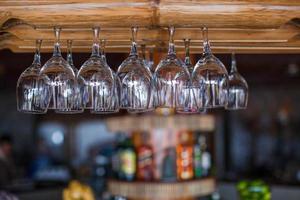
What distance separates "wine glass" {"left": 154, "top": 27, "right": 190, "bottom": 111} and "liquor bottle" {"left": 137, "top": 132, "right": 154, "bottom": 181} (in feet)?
6.47

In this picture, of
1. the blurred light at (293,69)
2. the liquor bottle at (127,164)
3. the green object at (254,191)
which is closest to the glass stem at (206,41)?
the green object at (254,191)

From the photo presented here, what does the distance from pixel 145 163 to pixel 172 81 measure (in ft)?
6.75

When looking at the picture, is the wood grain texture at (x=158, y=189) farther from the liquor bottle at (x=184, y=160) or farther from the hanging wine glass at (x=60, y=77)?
the hanging wine glass at (x=60, y=77)

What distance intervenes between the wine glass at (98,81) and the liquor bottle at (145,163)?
199 centimetres

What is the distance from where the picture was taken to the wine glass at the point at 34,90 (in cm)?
178

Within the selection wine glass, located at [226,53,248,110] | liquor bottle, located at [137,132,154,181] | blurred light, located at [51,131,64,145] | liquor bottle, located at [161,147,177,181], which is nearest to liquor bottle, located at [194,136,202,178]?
liquor bottle, located at [161,147,177,181]

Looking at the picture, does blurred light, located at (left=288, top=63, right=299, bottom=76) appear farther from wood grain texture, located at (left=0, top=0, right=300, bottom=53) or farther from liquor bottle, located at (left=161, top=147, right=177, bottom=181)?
wood grain texture, located at (left=0, top=0, right=300, bottom=53)

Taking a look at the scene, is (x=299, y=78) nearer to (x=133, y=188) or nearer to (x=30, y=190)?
(x=30, y=190)

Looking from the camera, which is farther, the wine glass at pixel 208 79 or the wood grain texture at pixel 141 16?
the wine glass at pixel 208 79

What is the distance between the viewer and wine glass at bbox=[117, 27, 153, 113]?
69.7 inches

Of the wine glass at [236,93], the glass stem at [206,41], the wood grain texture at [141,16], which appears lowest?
the wine glass at [236,93]

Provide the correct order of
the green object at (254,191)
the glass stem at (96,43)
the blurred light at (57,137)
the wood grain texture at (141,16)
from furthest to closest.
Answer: the blurred light at (57,137) < the green object at (254,191) < the glass stem at (96,43) < the wood grain texture at (141,16)

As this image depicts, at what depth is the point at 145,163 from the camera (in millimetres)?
3775

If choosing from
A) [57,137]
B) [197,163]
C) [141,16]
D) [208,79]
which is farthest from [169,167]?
[57,137]
